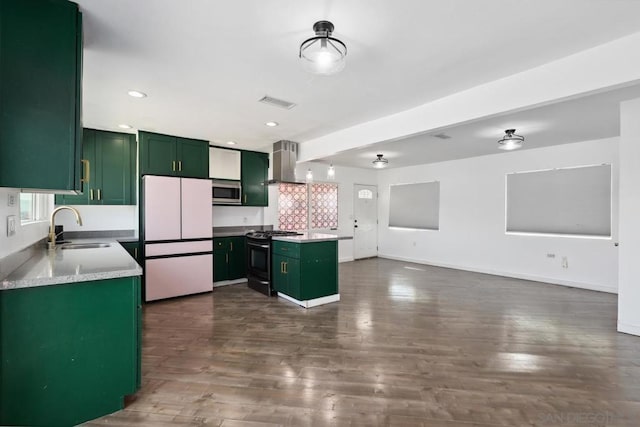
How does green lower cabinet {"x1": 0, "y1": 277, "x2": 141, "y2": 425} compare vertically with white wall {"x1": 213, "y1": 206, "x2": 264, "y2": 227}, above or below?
below

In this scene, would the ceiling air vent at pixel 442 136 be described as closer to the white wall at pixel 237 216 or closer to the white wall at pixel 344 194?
the white wall at pixel 344 194

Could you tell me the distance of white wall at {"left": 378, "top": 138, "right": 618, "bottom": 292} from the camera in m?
4.85

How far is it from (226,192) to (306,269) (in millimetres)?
2370

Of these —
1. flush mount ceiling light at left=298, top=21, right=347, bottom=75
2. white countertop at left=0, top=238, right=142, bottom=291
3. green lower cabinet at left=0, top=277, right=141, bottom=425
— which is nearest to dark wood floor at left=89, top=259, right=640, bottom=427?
green lower cabinet at left=0, top=277, right=141, bottom=425

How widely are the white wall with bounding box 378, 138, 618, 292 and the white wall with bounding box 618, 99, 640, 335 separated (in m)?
2.08

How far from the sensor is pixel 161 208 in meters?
4.29

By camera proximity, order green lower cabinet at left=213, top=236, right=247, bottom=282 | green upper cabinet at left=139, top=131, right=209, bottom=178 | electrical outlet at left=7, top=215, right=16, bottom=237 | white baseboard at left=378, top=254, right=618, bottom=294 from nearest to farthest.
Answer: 1. electrical outlet at left=7, top=215, right=16, bottom=237
2. green upper cabinet at left=139, top=131, right=209, bottom=178
3. white baseboard at left=378, top=254, right=618, bottom=294
4. green lower cabinet at left=213, top=236, right=247, bottom=282

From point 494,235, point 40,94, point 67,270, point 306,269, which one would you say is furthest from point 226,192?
point 494,235

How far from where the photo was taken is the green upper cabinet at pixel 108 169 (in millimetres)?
4246

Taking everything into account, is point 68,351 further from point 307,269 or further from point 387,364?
point 307,269

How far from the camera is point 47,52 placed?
166 centimetres

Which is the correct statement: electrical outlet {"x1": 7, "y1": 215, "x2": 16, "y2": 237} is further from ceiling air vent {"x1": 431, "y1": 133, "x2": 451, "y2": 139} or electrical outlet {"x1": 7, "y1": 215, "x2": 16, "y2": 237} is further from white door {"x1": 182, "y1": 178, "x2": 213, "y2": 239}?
ceiling air vent {"x1": 431, "y1": 133, "x2": 451, "y2": 139}

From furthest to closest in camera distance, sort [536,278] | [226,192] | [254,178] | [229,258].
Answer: [254,178]
[536,278]
[226,192]
[229,258]

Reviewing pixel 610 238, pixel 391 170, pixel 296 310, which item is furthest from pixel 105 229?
pixel 610 238
